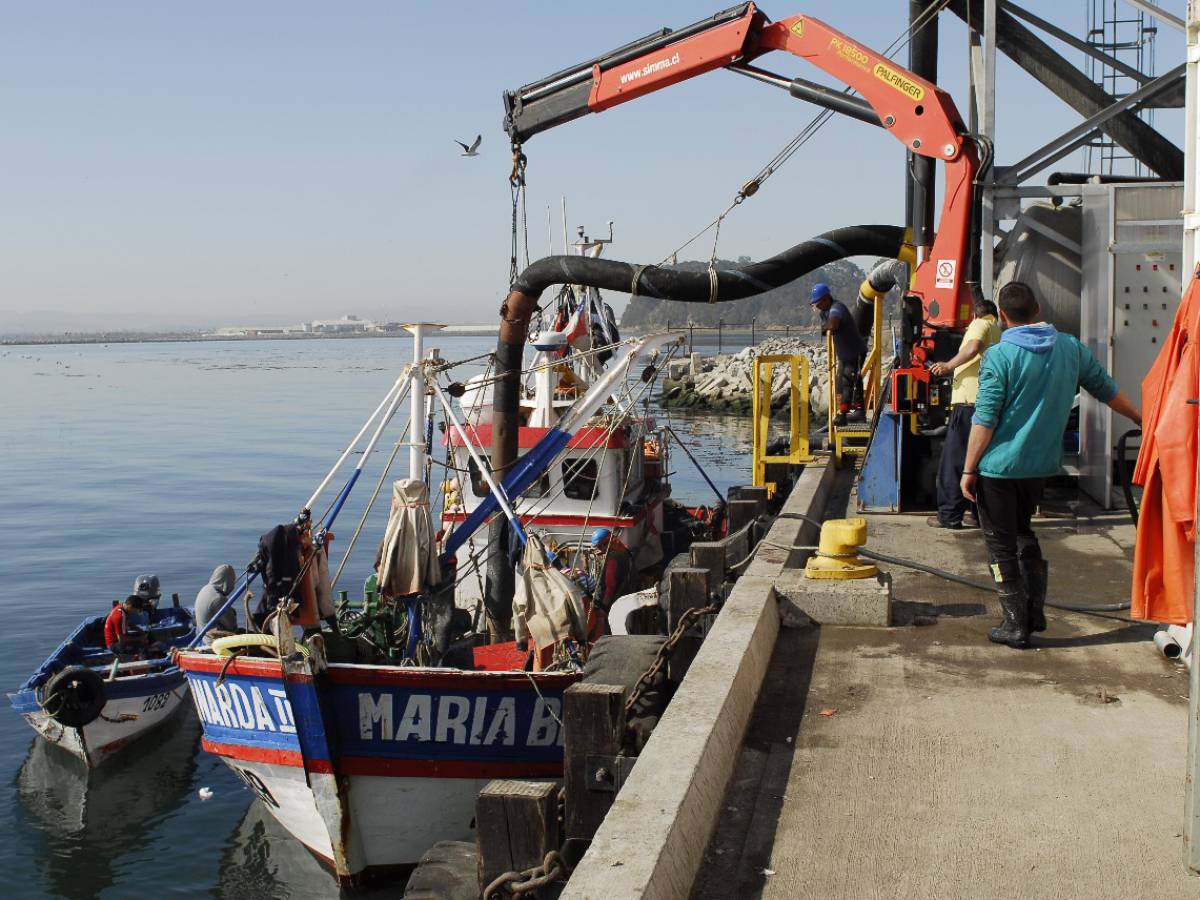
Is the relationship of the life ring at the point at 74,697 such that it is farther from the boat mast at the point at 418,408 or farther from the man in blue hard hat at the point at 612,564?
the man in blue hard hat at the point at 612,564

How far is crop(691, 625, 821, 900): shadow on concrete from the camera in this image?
3.91 m

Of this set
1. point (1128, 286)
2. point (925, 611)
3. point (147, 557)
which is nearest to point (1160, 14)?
point (1128, 286)

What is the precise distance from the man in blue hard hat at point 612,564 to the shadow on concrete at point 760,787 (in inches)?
283

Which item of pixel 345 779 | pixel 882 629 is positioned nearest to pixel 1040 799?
pixel 882 629

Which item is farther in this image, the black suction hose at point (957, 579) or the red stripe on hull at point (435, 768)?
the red stripe on hull at point (435, 768)

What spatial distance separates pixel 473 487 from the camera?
14.3m

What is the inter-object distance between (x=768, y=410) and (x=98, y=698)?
27.0ft

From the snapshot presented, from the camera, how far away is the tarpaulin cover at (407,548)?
960 cm

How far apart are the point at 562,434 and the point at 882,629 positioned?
5.38 meters

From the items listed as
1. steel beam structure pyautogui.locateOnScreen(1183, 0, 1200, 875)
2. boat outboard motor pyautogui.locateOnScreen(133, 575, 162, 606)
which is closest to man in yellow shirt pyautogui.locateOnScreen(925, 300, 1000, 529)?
steel beam structure pyautogui.locateOnScreen(1183, 0, 1200, 875)

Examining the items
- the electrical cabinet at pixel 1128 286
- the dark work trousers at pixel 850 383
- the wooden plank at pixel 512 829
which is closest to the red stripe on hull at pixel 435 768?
the wooden plank at pixel 512 829

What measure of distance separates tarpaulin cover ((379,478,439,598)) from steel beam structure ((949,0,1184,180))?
8.55m

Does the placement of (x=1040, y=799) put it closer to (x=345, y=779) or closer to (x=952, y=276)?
(x=345, y=779)

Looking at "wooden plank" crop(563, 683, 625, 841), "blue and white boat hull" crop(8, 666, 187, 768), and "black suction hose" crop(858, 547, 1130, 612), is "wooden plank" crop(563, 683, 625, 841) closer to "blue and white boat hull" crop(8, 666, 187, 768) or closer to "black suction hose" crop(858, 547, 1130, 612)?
"black suction hose" crop(858, 547, 1130, 612)
